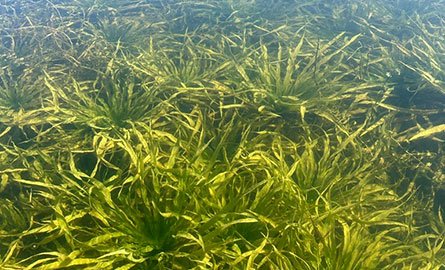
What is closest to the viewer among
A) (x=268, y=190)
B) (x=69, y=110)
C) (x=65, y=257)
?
(x=65, y=257)

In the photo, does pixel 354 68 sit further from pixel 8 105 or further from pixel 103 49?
pixel 8 105

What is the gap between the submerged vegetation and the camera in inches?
69.9

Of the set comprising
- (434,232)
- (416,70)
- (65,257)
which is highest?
(65,257)

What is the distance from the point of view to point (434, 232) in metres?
2.14

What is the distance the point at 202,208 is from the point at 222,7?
3.08 meters

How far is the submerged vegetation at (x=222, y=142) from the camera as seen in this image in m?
1.77

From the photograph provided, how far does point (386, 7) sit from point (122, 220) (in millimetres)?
3842

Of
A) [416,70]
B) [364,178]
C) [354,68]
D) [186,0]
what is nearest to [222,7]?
[186,0]

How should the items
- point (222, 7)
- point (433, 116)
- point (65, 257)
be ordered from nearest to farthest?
point (65, 257), point (433, 116), point (222, 7)

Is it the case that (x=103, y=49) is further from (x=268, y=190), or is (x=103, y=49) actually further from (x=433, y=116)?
(x=433, y=116)

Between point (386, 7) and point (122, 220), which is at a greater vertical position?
point (122, 220)

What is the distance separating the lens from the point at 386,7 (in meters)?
4.47

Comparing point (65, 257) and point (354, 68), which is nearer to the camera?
point (65, 257)

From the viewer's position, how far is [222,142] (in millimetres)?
1977
